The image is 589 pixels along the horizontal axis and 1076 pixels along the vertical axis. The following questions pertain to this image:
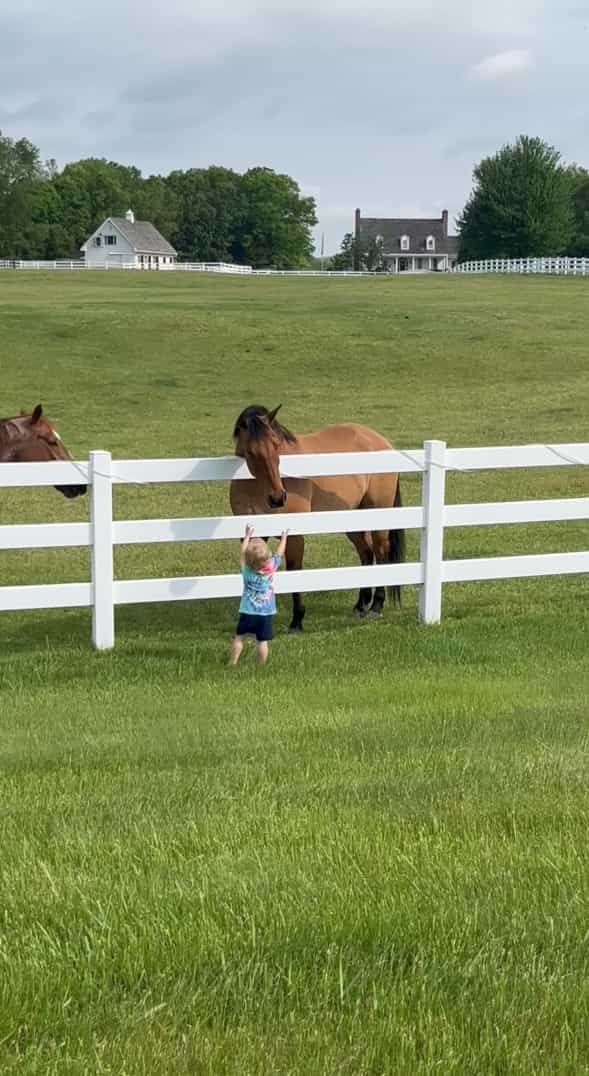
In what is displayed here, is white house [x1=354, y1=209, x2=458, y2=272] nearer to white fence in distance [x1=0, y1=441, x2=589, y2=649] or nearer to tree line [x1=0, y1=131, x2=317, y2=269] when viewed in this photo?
tree line [x1=0, y1=131, x2=317, y2=269]

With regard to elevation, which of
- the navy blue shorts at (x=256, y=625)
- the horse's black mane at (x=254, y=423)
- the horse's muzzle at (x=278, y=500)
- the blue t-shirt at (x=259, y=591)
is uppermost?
the horse's black mane at (x=254, y=423)

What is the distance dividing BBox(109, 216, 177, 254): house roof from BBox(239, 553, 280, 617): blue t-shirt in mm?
110784

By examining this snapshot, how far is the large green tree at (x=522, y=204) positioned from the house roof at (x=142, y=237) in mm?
37256

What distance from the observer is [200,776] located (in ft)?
18.8

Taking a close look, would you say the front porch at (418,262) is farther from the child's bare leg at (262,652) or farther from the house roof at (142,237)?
the child's bare leg at (262,652)

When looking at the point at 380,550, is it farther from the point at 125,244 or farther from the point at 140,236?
the point at 140,236

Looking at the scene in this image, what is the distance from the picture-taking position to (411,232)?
138000 millimetres

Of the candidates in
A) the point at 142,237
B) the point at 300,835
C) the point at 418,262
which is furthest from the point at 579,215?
the point at 300,835

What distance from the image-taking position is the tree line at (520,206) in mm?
90188

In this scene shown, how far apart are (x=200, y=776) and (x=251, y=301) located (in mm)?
42153

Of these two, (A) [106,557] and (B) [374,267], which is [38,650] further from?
(B) [374,267]

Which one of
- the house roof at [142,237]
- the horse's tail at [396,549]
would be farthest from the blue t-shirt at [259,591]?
the house roof at [142,237]

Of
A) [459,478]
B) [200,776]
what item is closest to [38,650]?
[200,776]

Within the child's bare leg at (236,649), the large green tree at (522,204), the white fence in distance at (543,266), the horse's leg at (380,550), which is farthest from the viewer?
the large green tree at (522,204)
